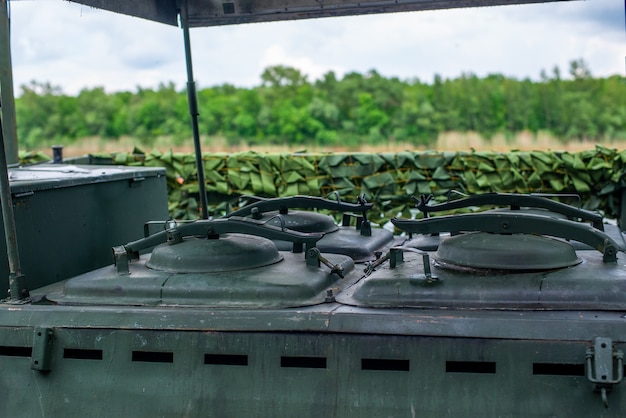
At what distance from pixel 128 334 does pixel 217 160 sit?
885 centimetres

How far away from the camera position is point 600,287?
11.5ft

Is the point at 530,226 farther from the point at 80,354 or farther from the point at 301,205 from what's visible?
the point at 80,354

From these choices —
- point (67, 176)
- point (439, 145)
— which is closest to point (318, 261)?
point (67, 176)

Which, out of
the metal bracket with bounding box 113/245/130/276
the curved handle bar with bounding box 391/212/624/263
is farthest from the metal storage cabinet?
the curved handle bar with bounding box 391/212/624/263

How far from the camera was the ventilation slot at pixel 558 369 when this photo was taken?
329 cm

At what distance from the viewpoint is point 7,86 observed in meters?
6.80

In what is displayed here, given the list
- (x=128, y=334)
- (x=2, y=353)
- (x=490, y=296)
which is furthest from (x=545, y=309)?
(x=2, y=353)

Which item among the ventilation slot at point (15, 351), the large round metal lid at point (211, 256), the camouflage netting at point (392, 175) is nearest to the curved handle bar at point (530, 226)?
the large round metal lid at point (211, 256)

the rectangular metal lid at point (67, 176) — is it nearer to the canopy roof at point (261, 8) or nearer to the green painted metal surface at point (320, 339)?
the green painted metal surface at point (320, 339)

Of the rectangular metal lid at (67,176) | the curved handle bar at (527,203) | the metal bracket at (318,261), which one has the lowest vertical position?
the metal bracket at (318,261)

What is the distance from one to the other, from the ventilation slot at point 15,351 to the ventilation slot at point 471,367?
2.02 meters

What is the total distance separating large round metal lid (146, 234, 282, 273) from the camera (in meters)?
4.05

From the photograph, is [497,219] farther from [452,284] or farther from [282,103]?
[282,103]

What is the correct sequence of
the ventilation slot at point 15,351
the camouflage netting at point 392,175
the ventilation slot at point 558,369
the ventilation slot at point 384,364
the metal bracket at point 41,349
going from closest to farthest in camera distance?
1. the ventilation slot at point 558,369
2. the ventilation slot at point 384,364
3. the metal bracket at point 41,349
4. the ventilation slot at point 15,351
5. the camouflage netting at point 392,175
